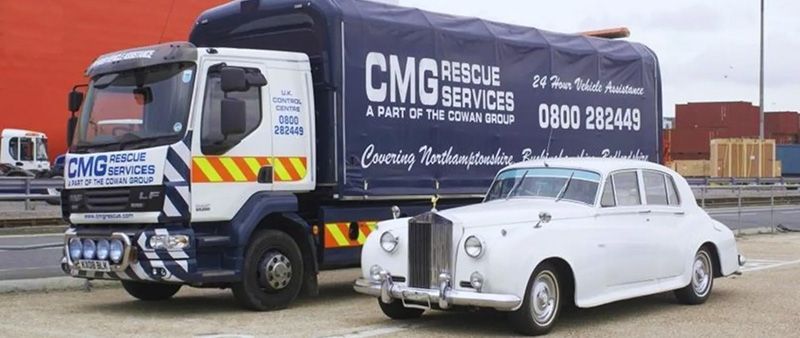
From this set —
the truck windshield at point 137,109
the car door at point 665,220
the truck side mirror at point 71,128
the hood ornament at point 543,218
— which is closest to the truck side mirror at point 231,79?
the truck windshield at point 137,109

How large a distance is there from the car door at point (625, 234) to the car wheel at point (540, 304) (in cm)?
74

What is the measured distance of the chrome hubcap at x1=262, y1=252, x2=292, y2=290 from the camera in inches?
394

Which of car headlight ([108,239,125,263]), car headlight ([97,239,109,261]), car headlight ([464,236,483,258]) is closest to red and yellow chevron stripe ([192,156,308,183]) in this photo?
car headlight ([108,239,125,263])

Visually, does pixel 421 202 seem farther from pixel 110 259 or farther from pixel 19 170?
pixel 19 170

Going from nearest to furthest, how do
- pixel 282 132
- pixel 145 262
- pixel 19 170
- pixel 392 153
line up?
1. pixel 145 262
2. pixel 282 132
3. pixel 392 153
4. pixel 19 170

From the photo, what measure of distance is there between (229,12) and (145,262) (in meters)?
3.56

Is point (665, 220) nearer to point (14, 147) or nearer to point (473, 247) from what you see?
point (473, 247)

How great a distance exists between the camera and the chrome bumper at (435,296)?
8039mm

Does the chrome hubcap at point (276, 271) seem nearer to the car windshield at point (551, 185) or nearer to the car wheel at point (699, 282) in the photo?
the car windshield at point (551, 185)

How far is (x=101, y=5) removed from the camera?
42875 millimetres

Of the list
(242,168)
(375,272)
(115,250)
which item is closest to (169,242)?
(115,250)

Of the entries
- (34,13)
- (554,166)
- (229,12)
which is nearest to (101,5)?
(34,13)

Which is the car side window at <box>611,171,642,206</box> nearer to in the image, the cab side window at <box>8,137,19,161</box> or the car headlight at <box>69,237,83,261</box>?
the car headlight at <box>69,237,83,261</box>

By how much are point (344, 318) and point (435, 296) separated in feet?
5.14
